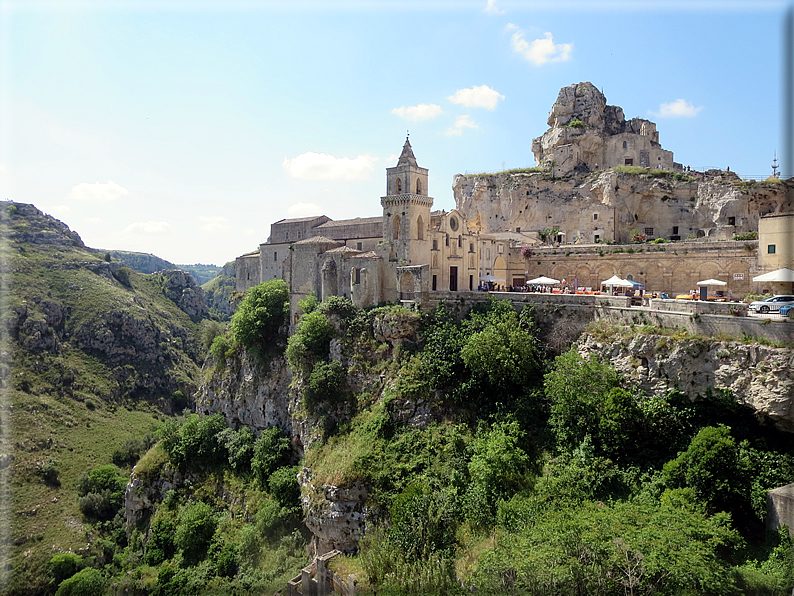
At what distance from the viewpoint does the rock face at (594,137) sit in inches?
2221

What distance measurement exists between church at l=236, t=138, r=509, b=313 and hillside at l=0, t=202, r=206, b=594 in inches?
963

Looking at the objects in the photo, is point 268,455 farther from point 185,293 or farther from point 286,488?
point 185,293

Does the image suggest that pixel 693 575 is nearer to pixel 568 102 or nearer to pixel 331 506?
pixel 331 506

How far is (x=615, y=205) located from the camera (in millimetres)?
49781

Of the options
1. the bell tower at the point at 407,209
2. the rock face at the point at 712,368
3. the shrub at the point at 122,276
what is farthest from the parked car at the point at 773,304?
the shrub at the point at 122,276

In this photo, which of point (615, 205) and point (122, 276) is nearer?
point (615, 205)

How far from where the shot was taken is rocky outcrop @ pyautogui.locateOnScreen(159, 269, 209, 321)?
109250 millimetres

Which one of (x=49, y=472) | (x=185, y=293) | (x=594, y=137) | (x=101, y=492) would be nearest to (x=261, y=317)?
(x=101, y=492)

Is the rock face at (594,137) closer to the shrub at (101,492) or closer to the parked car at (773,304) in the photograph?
the parked car at (773,304)

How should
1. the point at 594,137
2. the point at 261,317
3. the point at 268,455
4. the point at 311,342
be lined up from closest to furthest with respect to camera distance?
the point at 268,455 → the point at 311,342 → the point at 261,317 → the point at 594,137

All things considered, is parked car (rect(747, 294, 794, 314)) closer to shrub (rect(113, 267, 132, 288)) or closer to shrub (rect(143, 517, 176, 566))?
shrub (rect(143, 517, 176, 566))

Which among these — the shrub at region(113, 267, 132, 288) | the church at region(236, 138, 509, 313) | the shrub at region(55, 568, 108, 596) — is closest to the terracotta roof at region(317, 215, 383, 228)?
the church at region(236, 138, 509, 313)

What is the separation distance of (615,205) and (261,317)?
3745 cm

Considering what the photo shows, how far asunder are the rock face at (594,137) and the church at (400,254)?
1759 centimetres
